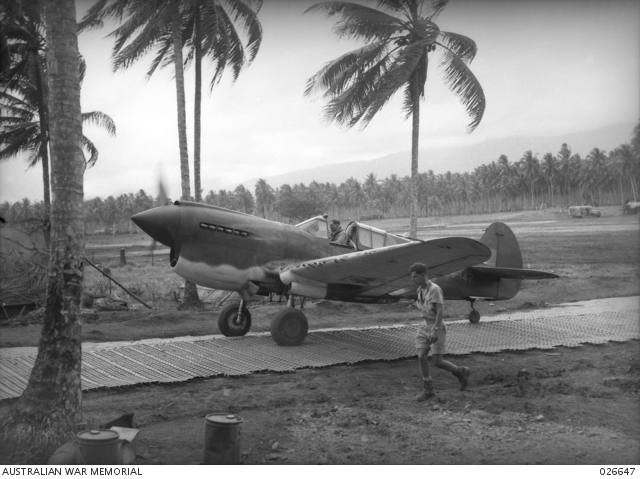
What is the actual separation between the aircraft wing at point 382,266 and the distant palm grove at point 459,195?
8.04 m

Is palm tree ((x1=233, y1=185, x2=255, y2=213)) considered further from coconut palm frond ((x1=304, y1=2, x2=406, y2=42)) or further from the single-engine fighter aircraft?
the single-engine fighter aircraft

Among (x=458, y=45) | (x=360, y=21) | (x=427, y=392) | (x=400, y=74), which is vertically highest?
(x=360, y=21)

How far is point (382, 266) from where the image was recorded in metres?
7.93

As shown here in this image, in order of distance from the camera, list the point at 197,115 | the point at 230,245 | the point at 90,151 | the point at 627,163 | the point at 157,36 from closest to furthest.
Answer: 1. the point at 230,245
2. the point at 157,36
3. the point at 197,115
4. the point at 627,163
5. the point at 90,151

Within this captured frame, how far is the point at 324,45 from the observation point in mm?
11953

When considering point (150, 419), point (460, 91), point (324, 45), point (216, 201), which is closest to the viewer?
point (150, 419)

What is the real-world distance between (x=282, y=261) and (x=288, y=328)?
4.29ft

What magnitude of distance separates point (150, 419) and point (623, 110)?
24.7ft

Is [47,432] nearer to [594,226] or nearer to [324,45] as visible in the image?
[324,45]

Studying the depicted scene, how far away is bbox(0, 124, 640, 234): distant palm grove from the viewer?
73.9 ft

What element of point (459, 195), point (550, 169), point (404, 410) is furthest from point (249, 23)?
point (459, 195)

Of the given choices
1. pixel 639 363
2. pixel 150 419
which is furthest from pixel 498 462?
pixel 639 363

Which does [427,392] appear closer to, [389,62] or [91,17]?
[91,17]
